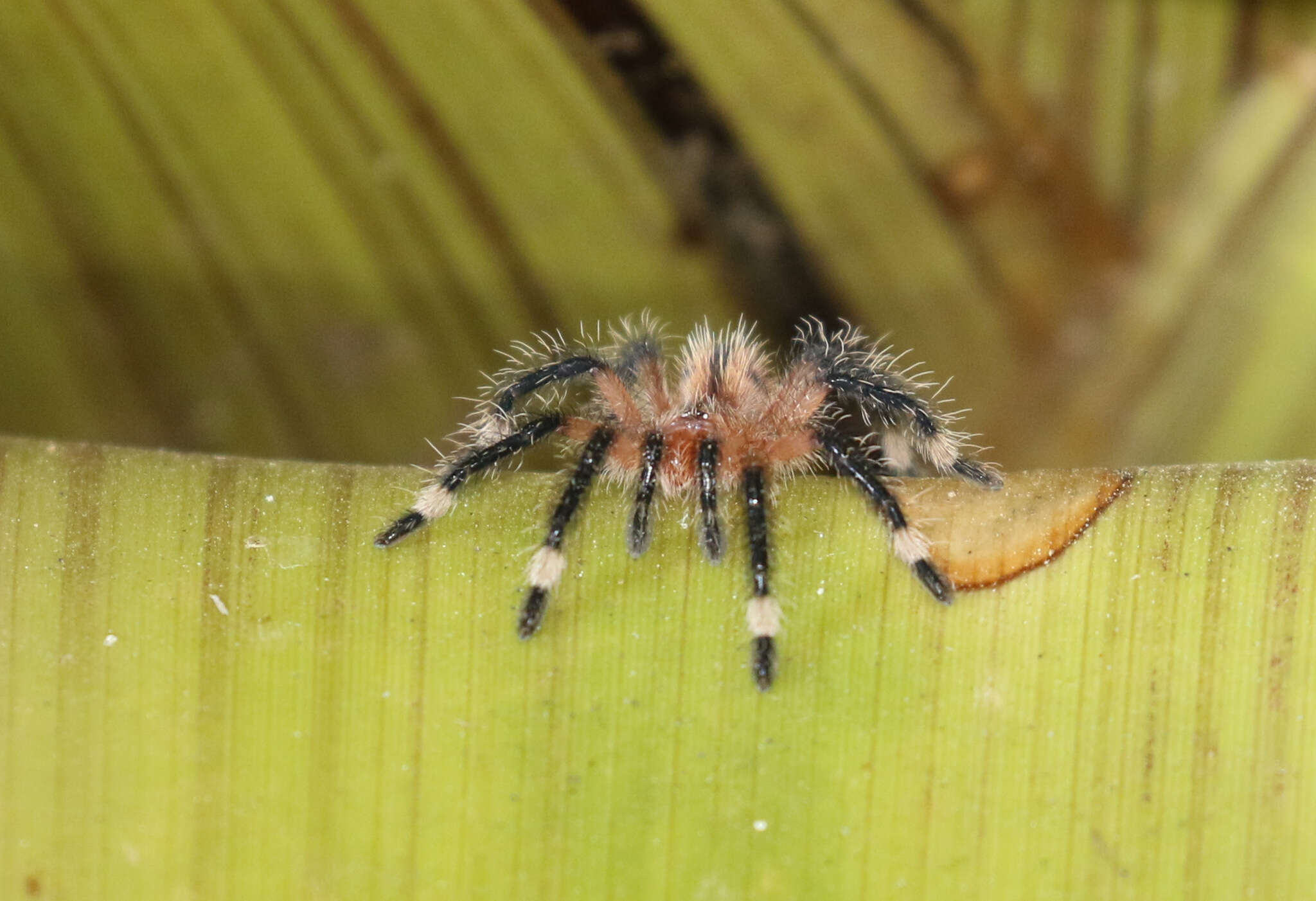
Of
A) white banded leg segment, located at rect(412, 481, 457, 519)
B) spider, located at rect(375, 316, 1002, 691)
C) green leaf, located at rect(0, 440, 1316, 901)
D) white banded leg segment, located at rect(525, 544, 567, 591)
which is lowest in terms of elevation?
green leaf, located at rect(0, 440, 1316, 901)

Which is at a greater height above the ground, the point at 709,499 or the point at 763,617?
the point at 709,499

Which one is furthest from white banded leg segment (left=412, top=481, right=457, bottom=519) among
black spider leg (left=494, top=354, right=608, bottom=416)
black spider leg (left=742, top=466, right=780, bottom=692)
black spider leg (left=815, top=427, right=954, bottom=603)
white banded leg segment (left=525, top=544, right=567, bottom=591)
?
black spider leg (left=815, top=427, right=954, bottom=603)

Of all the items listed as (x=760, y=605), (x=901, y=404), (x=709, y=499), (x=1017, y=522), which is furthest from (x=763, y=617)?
(x=901, y=404)

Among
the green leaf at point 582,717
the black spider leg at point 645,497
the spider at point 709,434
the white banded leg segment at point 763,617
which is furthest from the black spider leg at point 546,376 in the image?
the white banded leg segment at point 763,617

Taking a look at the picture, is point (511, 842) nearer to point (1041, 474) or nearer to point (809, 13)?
point (1041, 474)

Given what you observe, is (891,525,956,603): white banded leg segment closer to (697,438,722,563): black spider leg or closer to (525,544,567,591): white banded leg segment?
(697,438,722,563): black spider leg

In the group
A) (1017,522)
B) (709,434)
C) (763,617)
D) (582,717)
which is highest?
(709,434)

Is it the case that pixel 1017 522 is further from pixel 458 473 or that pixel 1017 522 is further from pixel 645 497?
pixel 458 473
